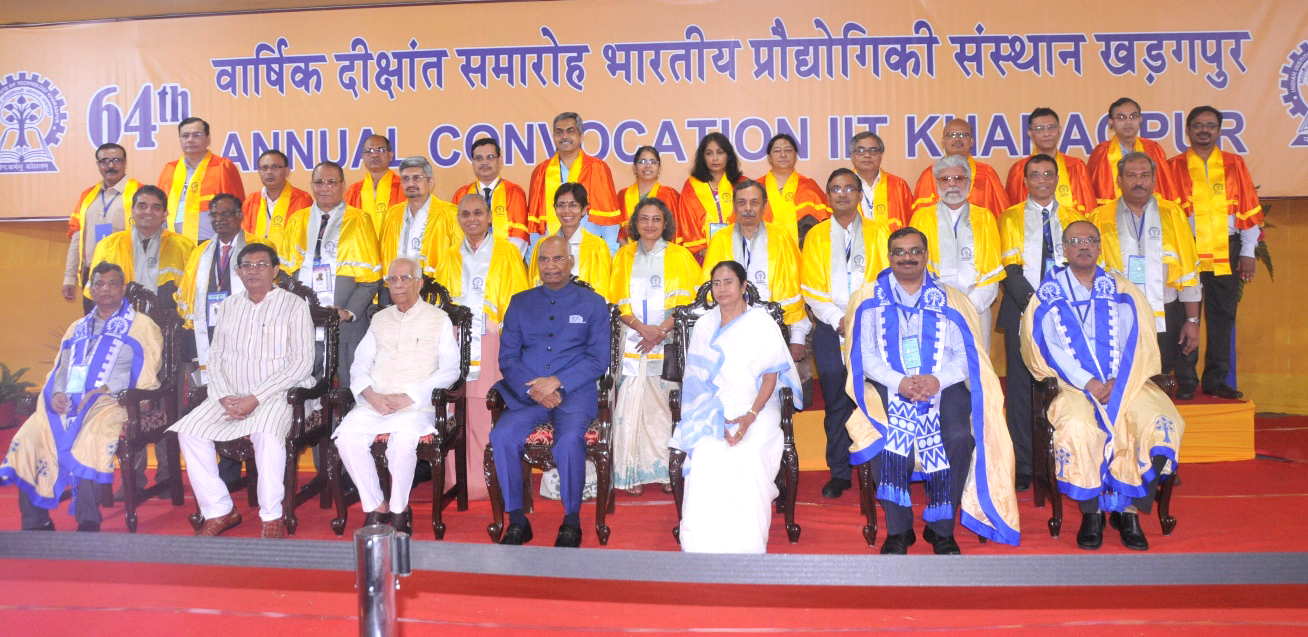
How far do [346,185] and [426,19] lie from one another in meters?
1.33

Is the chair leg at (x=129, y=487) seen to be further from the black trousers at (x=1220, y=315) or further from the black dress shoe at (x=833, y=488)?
the black trousers at (x=1220, y=315)

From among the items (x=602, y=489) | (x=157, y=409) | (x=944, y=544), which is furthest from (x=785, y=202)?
(x=157, y=409)

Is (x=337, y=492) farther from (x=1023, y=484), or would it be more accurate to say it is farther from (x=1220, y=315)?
(x=1220, y=315)

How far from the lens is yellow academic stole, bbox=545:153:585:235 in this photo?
5.38 m

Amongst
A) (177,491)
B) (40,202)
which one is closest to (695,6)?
(177,491)

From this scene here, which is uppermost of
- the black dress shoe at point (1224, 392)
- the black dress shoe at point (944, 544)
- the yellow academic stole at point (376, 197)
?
the yellow academic stole at point (376, 197)

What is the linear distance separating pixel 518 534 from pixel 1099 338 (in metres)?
2.60

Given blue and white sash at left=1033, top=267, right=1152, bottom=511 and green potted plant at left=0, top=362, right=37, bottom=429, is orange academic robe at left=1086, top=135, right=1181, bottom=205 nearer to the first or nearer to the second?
blue and white sash at left=1033, top=267, right=1152, bottom=511

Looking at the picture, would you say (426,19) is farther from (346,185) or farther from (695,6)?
(695,6)

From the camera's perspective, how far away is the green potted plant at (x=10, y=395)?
6660 millimetres

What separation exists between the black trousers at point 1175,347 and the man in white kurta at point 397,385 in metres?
3.75

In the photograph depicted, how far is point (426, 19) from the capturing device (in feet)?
21.0

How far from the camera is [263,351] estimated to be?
422cm

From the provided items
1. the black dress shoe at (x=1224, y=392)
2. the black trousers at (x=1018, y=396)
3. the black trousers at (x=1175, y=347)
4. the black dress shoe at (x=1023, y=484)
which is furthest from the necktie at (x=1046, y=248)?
the black dress shoe at (x=1224, y=392)
